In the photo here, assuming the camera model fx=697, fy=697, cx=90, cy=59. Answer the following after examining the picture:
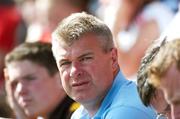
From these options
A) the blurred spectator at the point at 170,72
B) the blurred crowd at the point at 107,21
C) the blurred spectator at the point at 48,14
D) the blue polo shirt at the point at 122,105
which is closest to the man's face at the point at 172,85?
the blurred spectator at the point at 170,72

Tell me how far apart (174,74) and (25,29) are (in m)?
4.79

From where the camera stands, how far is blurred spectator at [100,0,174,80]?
5375 millimetres

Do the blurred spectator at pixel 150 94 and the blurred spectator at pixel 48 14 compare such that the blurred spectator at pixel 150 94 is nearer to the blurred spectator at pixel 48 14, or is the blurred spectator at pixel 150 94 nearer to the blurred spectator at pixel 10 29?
the blurred spectator at pixel 48 14

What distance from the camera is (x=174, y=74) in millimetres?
2551

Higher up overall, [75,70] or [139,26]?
[75,70]

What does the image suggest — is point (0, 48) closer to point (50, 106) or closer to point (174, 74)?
point (50, 106)

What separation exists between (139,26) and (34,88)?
949 mm

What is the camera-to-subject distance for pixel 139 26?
543cm

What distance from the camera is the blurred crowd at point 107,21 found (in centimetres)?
540

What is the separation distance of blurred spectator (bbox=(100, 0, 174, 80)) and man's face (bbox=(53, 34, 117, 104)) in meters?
1.54

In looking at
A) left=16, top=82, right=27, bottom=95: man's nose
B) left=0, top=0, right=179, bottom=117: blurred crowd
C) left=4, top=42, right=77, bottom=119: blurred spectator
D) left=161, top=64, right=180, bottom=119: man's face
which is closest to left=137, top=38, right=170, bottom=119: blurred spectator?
left=161, top=64, right=180, bottom=119: man's face


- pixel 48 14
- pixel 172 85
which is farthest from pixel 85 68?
pixel 48 14

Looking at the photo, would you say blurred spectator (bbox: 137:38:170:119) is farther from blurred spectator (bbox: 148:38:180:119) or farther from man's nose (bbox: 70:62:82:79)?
man's nose (bbox: 70:62:82:79)

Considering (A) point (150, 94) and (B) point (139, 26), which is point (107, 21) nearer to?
(B) point (139, 26)
